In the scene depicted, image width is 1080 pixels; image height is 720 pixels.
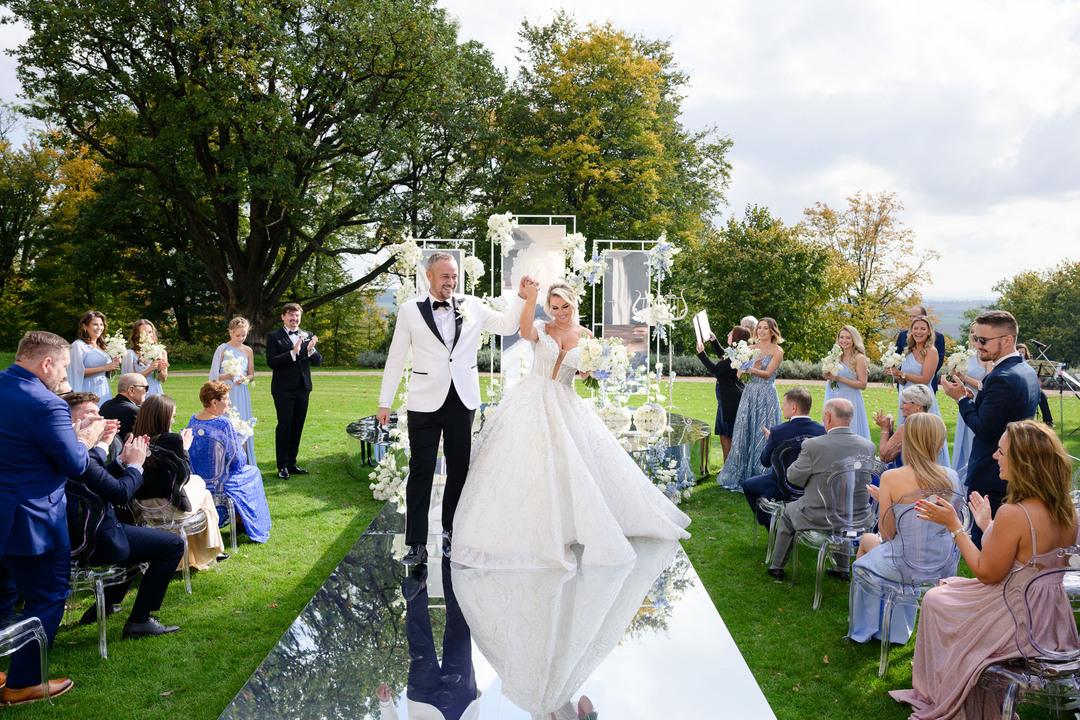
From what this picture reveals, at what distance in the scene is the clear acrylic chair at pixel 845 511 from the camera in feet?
16.4

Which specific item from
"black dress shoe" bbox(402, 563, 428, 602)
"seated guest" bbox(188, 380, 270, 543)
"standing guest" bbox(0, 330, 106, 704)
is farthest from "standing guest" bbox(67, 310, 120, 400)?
"black dress shoe" bbox(402, 563, 428, 602)

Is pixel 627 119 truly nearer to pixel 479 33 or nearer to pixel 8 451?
pixel 479 33

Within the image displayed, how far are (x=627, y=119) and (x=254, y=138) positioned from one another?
12112 mm

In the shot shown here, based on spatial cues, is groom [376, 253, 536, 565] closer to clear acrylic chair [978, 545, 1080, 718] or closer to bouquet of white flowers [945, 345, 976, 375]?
clear acrylic chair [978, 545, 1080, 718]

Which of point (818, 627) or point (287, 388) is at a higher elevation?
point (287, 388)

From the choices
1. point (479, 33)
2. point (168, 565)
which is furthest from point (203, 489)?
point (479, 33)

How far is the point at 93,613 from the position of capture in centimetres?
491

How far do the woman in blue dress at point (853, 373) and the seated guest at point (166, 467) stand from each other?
20.4ft

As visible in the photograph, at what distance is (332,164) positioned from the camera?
921 inches

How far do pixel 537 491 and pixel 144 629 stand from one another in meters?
2.69

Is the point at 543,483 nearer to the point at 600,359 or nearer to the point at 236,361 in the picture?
the point at 600,359

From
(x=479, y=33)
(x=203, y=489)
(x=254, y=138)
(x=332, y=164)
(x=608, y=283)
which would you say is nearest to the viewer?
(x=203, y=489)

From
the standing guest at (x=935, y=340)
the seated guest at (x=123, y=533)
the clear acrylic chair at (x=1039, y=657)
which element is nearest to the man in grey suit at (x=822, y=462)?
the clear acrylic chair at (x=1039, y=657)

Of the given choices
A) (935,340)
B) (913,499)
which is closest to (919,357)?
(935,340)
